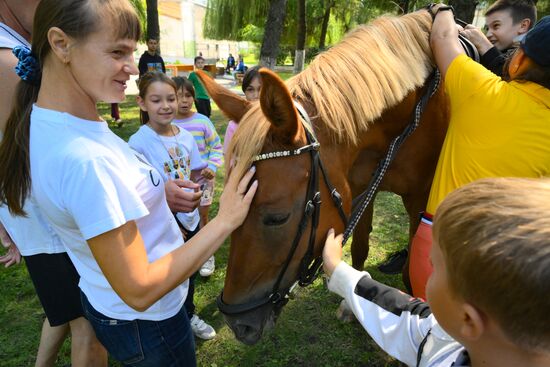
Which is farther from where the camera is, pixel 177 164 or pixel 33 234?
pixel 177 164

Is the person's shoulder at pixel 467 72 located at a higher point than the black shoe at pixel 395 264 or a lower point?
higher

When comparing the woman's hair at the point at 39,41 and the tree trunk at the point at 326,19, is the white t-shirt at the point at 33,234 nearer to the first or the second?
the woman's hair at the point at 39,41

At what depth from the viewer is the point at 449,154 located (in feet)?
5.49

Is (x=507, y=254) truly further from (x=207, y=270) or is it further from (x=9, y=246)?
(x=207, y=270)

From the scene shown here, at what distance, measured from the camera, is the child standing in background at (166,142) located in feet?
8.53

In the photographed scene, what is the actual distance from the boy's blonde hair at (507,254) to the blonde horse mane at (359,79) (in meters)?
0.92

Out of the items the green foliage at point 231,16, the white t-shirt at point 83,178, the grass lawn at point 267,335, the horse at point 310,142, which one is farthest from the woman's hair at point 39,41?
the green foliage at point 231,16

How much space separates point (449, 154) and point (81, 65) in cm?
166

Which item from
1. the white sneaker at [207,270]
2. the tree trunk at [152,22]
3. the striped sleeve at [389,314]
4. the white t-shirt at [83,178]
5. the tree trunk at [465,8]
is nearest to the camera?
the white t-shirt at [83,178]

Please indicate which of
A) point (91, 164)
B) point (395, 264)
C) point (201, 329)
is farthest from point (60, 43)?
point (395, 264)

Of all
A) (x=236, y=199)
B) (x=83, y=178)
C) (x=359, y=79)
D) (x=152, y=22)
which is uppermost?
(x=152, y=22)

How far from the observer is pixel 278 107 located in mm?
1386

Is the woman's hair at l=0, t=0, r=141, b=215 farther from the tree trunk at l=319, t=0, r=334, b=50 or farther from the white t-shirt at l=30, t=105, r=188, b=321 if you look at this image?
the tree trunk at l=319, t=0, r=334, b=50

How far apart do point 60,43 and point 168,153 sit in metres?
1.62
